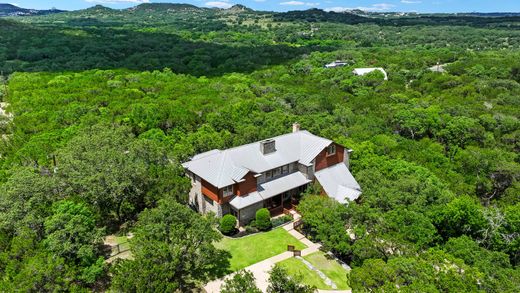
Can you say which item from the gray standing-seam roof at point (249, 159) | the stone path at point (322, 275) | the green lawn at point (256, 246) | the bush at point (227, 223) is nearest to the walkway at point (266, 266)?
the green lawn at point (256, 246)

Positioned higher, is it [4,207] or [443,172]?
[4,207]

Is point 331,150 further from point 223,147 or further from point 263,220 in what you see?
point 223,147

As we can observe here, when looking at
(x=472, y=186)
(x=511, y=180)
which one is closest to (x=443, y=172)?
(x=472, y=186)

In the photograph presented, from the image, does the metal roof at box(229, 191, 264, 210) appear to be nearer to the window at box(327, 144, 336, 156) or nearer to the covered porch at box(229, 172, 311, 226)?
the covered porch at box(229, 172, 311, 226)

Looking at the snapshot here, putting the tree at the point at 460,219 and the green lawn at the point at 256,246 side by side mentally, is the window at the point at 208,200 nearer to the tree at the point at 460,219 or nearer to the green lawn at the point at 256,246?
the green lawn at the point at 256,246

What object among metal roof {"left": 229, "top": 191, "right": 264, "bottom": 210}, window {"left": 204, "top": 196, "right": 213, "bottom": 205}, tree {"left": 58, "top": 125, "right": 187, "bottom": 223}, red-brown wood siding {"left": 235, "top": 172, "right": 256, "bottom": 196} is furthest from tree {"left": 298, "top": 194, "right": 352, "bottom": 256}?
tree {"left": 58, "top": 125, "right": 187, "bottom": 223}

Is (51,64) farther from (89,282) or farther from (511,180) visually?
(511,180)
